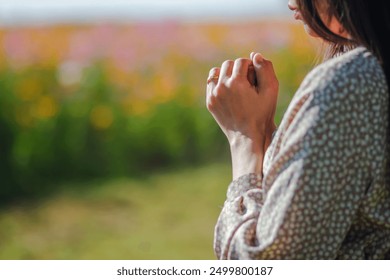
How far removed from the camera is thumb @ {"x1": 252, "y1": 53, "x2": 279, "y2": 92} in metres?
1.43

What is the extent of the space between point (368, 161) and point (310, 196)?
102mm

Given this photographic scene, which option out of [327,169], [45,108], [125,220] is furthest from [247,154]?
[45,108]

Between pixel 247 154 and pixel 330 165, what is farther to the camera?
pixel 247 154

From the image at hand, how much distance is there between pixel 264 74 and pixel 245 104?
0.21 ft

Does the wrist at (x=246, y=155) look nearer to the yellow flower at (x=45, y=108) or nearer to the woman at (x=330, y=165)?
the woman at (x=330, y=165)

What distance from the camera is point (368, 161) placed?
121cm

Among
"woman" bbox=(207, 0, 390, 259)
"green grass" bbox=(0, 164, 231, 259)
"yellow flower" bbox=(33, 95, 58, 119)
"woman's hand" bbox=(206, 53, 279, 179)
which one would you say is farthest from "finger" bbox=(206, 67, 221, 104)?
"yellow flower" bbox=(33, 95, 58, 119)

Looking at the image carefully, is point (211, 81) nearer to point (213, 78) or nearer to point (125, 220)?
point (213, 78)

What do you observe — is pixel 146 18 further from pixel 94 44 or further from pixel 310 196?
pixel 310 196

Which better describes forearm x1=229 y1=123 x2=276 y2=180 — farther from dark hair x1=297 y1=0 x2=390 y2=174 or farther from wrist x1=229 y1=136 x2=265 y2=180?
dark hair x1=297 y1=0 x2=390 y2=174

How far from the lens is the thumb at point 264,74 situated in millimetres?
1429

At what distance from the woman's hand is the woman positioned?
0.27ft

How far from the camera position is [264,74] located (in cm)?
143
